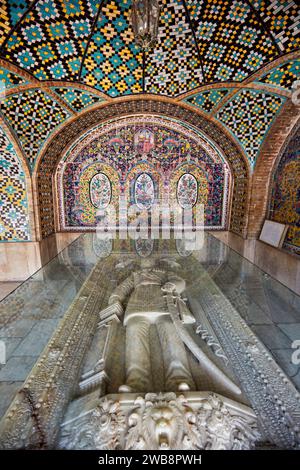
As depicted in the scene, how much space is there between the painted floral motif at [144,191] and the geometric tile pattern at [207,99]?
2.17 metres

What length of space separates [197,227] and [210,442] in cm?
557

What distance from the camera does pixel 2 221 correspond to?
5.17 m

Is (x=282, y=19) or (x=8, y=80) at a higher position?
(x=282, y=19)

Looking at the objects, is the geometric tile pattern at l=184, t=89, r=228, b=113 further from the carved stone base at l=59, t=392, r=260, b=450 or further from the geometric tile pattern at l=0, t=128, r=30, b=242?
the carved stone base at l=59, t=392, r=260, b=450

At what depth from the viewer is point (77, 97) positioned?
4340mm

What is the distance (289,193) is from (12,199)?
6214 mm

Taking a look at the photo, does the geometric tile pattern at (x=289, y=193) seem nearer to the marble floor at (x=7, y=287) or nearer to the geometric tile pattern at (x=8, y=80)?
the geometric tile pattern at (x=8, y=80)

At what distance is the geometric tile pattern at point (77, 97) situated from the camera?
13.6ft

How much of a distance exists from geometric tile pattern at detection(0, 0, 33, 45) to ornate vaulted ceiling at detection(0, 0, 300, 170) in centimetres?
1

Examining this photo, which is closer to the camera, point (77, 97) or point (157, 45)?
→ point (157, 45)

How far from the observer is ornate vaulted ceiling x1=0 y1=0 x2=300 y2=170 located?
3.01 m

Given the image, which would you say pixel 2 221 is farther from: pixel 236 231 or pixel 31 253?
pixel 236 231

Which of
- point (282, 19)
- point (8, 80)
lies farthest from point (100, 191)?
point (282, 19)

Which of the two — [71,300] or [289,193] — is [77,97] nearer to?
[71,300]
